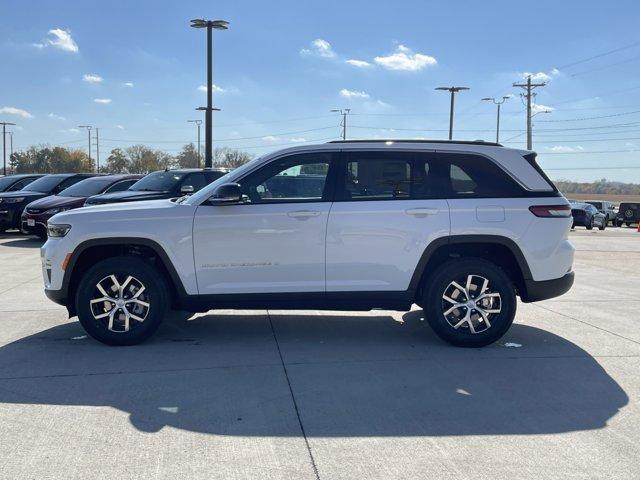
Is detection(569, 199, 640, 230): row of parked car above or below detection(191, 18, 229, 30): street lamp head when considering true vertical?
below

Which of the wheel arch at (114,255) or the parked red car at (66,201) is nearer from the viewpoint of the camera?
the wheel arch at (114,255)

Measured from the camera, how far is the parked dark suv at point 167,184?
12645 millimetres

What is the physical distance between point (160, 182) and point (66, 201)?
2.92m

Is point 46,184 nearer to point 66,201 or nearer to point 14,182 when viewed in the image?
point 66,201

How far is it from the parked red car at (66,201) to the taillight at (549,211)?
11759 millimetres

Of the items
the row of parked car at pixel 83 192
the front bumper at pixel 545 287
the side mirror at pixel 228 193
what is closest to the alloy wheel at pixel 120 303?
the side mirror at pixel 228 193

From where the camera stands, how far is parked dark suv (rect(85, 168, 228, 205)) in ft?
41.5

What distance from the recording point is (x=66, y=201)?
14586mm

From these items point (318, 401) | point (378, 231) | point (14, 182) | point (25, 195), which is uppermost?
point (14, 182)

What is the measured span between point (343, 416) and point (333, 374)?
34.2 inches

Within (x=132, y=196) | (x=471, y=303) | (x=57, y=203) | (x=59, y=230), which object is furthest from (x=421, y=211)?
(x=57, y=203)

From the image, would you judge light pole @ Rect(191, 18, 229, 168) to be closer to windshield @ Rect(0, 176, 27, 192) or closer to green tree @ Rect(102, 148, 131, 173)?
windshield @ Rect(0, 176, 27, 192)

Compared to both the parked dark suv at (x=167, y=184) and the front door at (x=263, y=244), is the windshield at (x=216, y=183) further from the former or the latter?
the parked dark suv at (x=167, y=184)

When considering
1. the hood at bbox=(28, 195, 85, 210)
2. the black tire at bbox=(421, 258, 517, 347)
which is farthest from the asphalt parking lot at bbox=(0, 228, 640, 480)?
the hood at bbox=(28, 195, 85, 210)
